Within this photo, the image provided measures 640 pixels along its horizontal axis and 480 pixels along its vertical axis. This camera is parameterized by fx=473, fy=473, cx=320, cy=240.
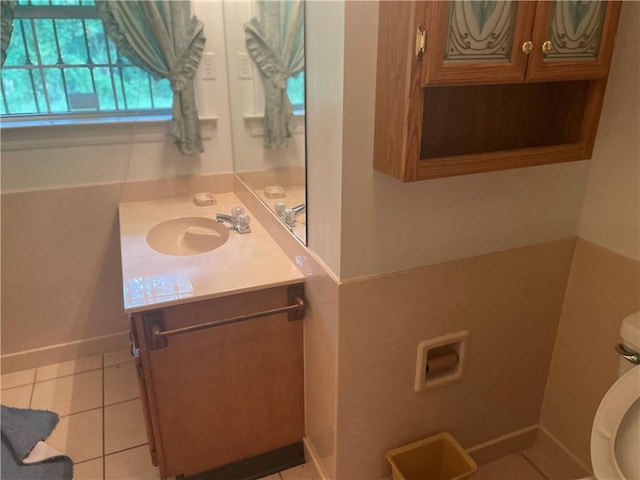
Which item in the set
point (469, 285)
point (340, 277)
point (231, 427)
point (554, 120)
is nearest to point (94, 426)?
point (231, 427)

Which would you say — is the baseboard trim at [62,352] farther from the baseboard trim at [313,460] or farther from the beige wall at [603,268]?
the beige wall at [603,268]

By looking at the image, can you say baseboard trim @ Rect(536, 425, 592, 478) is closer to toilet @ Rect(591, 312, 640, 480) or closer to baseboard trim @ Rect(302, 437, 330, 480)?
toilet @ Rect(591, 312, 640, 480)

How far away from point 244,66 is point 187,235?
2.52 ft

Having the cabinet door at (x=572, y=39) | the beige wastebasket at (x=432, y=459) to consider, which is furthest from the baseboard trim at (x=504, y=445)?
the cabinet door at (x=572, y=39)

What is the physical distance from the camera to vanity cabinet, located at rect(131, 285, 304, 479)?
1438 mm

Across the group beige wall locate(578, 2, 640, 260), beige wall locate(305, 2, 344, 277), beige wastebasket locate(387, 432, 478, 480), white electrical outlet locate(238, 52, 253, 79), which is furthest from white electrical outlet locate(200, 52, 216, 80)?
beige wastebasket locate(387, 432, 478, 480)

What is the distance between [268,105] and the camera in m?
1.93

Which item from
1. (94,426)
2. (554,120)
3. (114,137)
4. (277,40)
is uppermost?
(277,40)

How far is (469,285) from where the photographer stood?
1422mm

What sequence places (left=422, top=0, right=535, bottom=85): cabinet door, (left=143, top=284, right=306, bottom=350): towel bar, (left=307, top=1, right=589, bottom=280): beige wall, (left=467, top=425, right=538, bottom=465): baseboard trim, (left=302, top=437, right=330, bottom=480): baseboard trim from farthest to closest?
(left=467, top=425, right=538, bottom=465): baseboard trim
(left=302, top=437, right=330, bottom=480): baseboard trim
(left=143, top=284, right=306, bottom=350): towel bar
(left=307, top=1, right=589, bottom=280): beige wall
(left=422, top=0, right=535, bottom=85): cabinet door

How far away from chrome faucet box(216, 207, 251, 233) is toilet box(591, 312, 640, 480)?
51.2 inches

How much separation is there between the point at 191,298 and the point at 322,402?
538mm

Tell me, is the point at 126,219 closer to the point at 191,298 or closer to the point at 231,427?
the point at 191,298

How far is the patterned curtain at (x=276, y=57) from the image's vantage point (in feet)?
5.25
